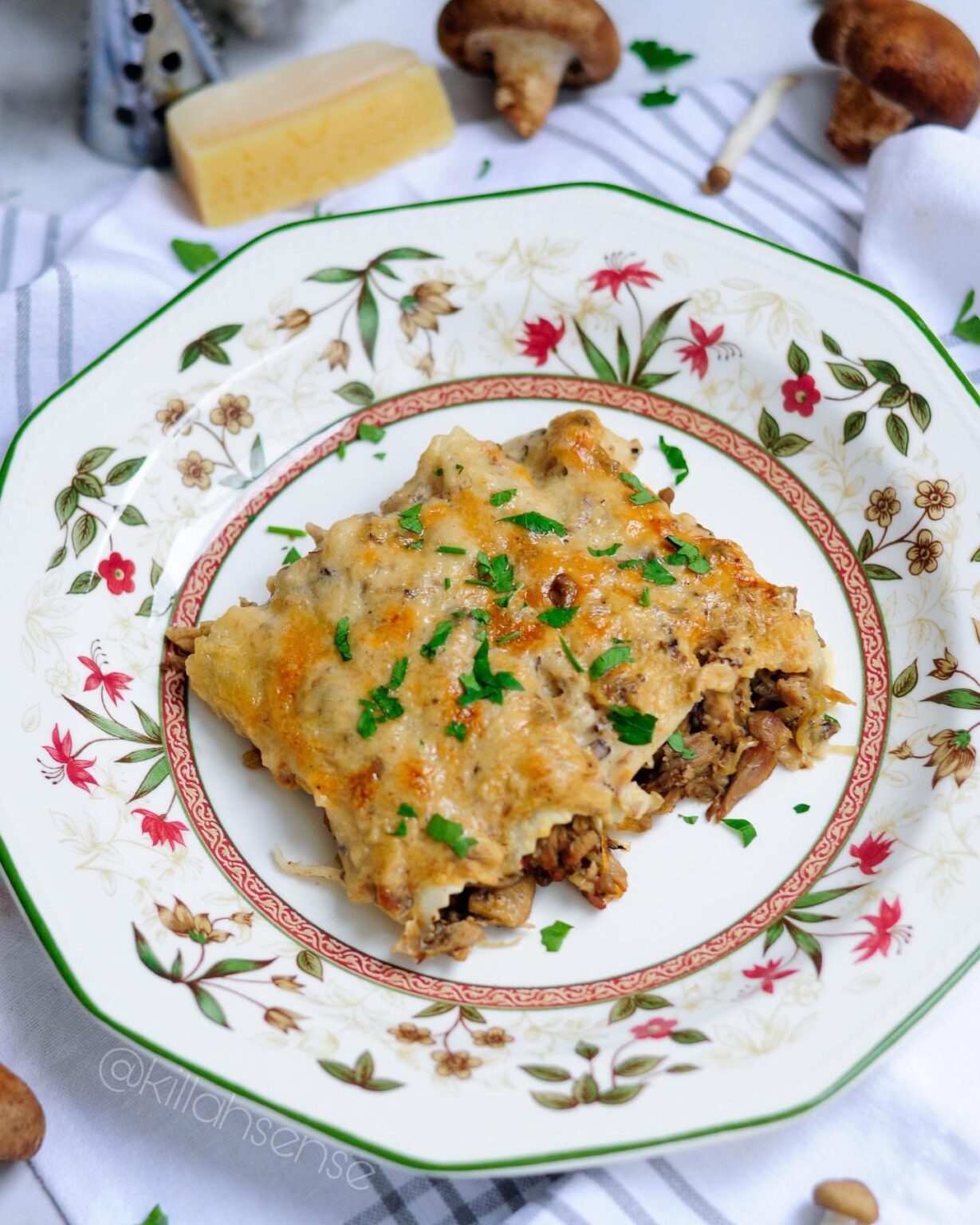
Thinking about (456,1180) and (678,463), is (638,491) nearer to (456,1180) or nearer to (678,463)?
(678,463)

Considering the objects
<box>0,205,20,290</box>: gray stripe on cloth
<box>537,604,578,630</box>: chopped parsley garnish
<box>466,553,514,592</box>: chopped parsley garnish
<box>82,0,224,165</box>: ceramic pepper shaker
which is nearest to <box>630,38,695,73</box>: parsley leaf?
<box>82,0,224,165</box>: ceramic pepper shaker

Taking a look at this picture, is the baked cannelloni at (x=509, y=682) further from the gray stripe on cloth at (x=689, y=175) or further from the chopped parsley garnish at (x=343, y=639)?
the gray stripe on cloth at (x=689, y=175)

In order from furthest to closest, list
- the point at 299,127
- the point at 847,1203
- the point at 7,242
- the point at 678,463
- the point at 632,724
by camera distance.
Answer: the point at 7,242 → the point at 299,127 → the point at 678,463 → the point at 632,724 → the point at 847,1203

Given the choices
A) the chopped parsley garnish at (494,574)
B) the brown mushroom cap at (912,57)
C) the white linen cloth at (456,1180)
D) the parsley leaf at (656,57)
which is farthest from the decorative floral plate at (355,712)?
the parsley leaf at (656,57)

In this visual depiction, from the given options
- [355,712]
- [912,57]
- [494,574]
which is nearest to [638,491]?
[494,574]

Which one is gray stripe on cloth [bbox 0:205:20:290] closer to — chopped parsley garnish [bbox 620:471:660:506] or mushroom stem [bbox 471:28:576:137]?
mushroom stem [bbox 471:28:576:137]

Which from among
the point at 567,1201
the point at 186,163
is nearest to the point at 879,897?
the point at 567,1201
